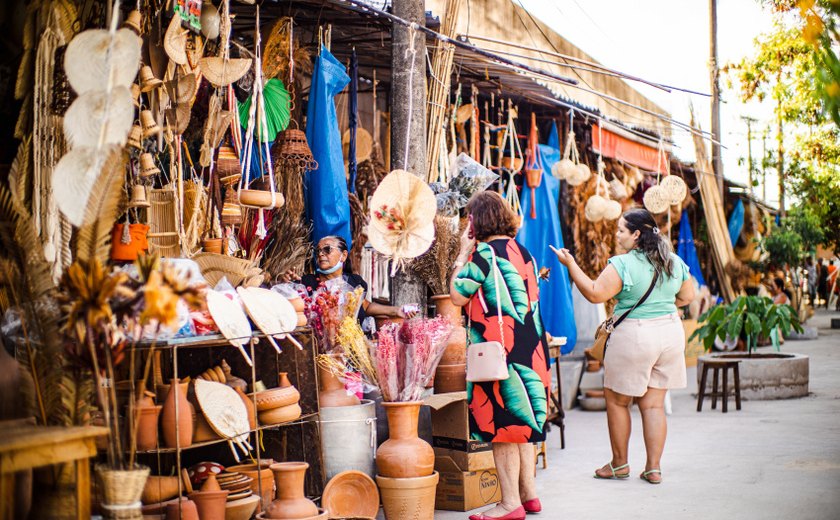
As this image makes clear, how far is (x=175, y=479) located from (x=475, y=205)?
1.96m

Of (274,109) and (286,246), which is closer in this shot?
(286,246)

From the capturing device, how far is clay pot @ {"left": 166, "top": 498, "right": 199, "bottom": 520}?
372 centimetres

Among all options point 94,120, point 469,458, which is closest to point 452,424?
point 469,458

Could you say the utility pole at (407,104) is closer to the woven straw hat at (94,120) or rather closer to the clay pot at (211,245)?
the clay pot at (211,245)

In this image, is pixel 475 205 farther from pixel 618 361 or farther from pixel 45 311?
pixel 45 311

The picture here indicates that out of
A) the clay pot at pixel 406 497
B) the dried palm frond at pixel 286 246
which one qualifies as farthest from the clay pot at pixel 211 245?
the clay pot at pixel 406 497

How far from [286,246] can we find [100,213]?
228 centimetres

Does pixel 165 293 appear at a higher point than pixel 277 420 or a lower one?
higher

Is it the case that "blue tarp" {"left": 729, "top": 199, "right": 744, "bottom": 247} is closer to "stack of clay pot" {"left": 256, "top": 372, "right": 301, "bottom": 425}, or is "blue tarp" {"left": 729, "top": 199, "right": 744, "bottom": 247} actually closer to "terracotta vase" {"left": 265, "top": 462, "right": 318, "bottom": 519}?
"stack of clay pot" {"left": 256, "top": 372, "right": 301, "bottom": 425}

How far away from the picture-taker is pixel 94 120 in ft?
10.3

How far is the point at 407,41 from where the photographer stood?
5.70 metres

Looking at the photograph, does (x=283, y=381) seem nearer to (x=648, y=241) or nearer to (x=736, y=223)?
(x=648, y=241)

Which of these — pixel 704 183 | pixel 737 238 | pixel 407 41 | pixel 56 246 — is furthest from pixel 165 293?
pixel 737 238

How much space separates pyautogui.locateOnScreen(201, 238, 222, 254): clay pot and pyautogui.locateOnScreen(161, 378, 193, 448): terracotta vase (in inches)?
46.0
